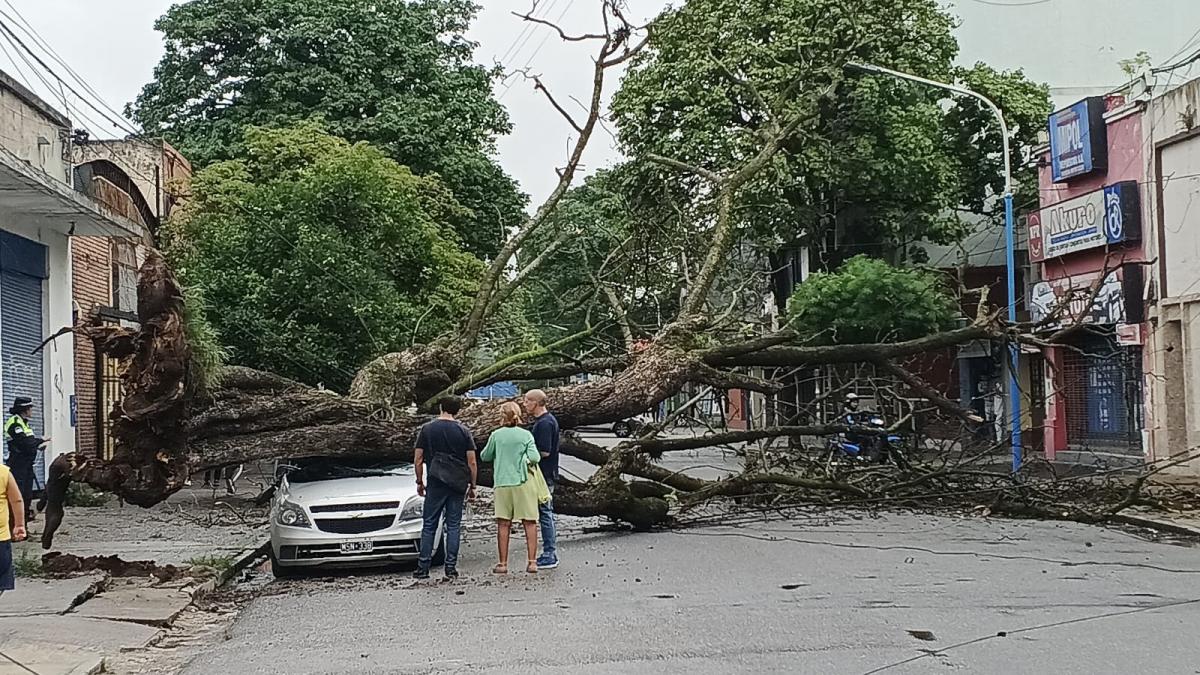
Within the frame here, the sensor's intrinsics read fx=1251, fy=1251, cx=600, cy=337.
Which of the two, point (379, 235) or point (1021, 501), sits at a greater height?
point (379, 235)

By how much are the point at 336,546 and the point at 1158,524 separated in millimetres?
9514

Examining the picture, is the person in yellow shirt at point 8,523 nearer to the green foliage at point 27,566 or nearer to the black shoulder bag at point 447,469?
the green foliage at point 27,566

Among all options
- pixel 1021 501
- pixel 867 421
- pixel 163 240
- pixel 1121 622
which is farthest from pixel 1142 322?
pixel 163 240

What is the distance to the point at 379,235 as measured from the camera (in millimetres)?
21938

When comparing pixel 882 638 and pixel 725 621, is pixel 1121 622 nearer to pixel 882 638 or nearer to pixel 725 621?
pixel 882 638

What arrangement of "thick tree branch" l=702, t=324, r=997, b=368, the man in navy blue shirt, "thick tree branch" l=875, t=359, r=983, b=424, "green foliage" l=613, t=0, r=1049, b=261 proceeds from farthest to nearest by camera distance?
"green foliage" l=613, t=0, r=1049, b=261 → "thick tree branch" l=875, t=359, r=983, b=424 → "thick tree branch" l=702, t=324, r=997, b=368 → the man in navy blue shirt

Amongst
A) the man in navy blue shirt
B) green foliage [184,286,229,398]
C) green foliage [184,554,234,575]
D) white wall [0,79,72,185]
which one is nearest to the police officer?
green foliage [184,554,234,575]

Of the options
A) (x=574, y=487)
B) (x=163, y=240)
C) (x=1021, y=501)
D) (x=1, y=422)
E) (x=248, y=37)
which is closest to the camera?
(x=574, y=487)

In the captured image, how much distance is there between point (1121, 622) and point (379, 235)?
51.7 ft

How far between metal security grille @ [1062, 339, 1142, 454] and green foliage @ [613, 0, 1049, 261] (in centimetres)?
537

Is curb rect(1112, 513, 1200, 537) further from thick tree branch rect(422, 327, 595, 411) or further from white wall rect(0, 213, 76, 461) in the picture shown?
white wall rect(0, 213, 76, 461)

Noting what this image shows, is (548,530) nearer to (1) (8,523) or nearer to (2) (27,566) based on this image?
(2) (27,566)

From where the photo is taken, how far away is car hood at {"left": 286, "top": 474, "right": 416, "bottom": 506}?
12.2 m

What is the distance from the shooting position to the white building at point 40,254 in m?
17.5
